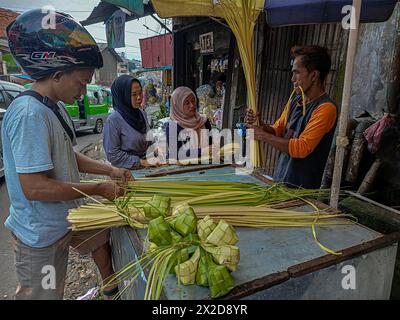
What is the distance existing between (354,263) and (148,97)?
11.9m

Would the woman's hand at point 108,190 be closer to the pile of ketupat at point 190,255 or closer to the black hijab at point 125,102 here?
the pile of ketupat at point 190,255

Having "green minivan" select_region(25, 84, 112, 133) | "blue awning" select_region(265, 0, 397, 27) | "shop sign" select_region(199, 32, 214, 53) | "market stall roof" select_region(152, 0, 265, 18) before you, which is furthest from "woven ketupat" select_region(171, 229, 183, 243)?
"green minivan" select_region(25, 84, 112, 133)

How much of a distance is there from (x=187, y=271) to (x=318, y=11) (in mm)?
1838

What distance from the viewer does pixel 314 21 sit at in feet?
6.54

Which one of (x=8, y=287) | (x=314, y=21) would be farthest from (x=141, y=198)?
(x=8, y=287)

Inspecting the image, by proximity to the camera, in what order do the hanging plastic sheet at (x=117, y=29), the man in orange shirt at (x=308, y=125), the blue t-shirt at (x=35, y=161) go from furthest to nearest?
the hanging plastic sheet at (x=117, y=29)
the man in orange shirt at (x=308, y=125)
the blue t-shirt at (x=35, y=161)

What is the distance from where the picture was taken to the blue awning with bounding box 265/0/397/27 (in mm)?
1746

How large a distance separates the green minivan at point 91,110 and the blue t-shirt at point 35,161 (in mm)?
9997

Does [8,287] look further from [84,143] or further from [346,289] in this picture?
[84,143]

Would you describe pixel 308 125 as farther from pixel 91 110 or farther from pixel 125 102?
pixel 91 110

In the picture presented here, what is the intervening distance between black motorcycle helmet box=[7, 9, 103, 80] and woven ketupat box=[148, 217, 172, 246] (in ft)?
2.89

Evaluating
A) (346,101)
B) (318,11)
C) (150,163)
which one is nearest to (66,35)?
(150,163)

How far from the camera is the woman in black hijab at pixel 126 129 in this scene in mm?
2567

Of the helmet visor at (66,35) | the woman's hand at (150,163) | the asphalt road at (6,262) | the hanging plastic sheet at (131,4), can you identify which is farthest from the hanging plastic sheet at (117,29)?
the helmet visor at (66,35)
